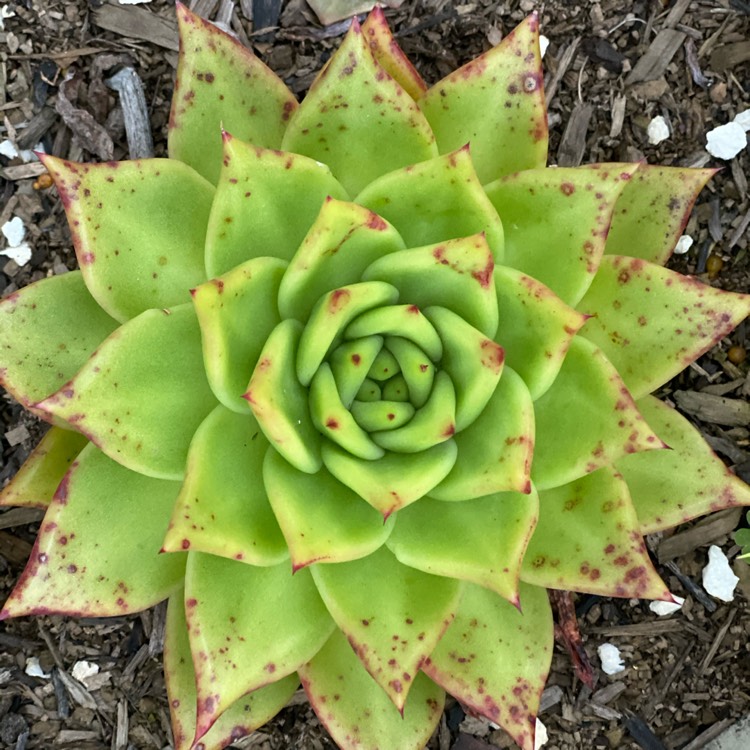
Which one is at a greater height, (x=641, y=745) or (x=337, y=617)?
(x=337, y=617)

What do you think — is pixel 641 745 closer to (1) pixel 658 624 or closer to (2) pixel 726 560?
(1) pixel 658 624

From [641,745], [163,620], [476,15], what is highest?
[476,15]

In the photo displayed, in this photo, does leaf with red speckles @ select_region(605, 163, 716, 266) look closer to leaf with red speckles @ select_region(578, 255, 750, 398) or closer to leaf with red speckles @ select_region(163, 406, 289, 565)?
leaf with red speckles @ select_region(578, 255, 750, 398)

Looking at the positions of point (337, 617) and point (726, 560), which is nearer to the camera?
point (337, 617)

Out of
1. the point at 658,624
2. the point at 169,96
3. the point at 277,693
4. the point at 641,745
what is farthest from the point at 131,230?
the point at 641,745

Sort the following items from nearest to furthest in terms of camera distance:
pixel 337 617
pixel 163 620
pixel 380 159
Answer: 1. pixel 337 617
2. pixel 380 159
3. pixel 163 620

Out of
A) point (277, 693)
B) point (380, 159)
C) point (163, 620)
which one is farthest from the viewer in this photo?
point (163, 620)
